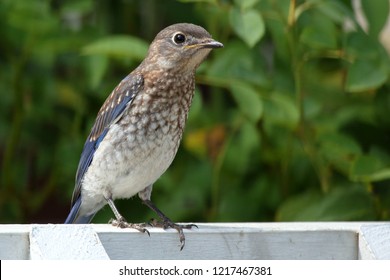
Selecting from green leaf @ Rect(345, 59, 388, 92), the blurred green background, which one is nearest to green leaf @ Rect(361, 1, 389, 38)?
the blurred green background

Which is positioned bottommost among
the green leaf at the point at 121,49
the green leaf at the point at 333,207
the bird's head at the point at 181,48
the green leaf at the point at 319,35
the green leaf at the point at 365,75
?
the green leaf at the point at 333,207

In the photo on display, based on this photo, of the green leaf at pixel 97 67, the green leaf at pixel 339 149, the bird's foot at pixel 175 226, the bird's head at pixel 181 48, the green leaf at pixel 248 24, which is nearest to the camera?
the bird's foot at pixel 175 226

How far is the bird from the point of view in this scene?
3.86m

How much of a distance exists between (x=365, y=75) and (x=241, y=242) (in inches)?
46.9

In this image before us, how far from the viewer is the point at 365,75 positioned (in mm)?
4195

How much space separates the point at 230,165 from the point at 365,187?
2.18 ft

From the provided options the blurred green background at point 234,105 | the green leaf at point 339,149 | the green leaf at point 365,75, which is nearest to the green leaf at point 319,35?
the blurred green background at point 234,105

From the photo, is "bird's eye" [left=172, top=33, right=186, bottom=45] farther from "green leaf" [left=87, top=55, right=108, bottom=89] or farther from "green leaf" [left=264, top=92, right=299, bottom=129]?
"green leaf" [left=87, top=55, right=108, bottom=89]

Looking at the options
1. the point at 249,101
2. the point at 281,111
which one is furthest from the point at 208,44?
the point at 281,111

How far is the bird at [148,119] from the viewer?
386 cm

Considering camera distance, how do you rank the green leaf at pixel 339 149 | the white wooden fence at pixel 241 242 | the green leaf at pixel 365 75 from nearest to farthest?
1. the white wooden fence at pixel 241 242
2. the green leaf at pixel 365 75
3. the green leaf at pixel 339 149

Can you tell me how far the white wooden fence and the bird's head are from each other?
0.77 meters

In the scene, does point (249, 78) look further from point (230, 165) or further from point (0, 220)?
point (0, 220)

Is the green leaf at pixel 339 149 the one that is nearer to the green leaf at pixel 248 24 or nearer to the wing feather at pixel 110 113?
the green leaf at pixel 248 24
